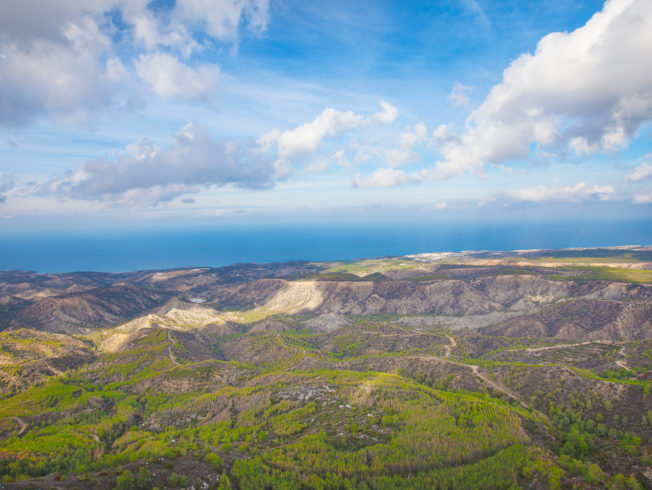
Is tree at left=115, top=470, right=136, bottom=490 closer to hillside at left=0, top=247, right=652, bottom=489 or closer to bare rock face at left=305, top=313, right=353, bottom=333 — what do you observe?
hillside at left=0, top=247, right=652, bottom=489

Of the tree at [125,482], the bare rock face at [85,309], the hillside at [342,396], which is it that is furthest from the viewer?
the bare rock face at [85,309]

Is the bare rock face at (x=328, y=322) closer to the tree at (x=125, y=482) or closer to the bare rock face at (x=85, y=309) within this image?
the bare rock face at (x=85, y=309)

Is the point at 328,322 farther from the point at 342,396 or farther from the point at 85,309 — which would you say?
the point at 85,309

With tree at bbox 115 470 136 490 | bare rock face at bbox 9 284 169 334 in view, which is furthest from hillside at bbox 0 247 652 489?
bare rock face at bbox 9 284 169 334

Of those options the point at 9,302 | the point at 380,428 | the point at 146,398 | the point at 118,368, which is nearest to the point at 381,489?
the point at 380,428

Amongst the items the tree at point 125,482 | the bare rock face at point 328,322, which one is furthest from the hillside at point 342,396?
the bare rock face at point 328,322

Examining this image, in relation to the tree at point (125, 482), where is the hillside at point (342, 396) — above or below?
below

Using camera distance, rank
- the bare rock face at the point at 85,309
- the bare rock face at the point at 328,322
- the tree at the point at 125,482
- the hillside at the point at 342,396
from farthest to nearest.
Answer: the bare rock face at the point at 328,322 → the bare rock face at the point at 85,309 → the hillside at the point at 342,396 → the tree at the point at 125,482

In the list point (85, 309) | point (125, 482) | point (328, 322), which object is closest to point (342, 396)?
point (125, 482)

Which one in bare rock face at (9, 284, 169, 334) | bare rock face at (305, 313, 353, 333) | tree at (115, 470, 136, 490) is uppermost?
tree at (115, 470, 136, 490)
